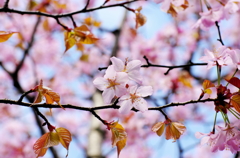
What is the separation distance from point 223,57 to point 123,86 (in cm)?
32

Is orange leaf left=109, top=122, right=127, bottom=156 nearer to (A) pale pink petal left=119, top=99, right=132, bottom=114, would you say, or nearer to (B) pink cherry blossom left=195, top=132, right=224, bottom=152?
(A) pale pink petal left=119, top=99, right=132, bottom=114

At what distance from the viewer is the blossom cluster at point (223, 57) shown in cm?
78

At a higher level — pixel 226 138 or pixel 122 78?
pixel 122 78

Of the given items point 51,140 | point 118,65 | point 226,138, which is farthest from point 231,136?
point 51,140

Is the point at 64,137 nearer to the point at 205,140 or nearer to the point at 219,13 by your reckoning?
the point at 205,140

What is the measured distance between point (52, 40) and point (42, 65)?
29.3 inches

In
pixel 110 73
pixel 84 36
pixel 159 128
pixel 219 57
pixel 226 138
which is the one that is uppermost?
pixel 84 36

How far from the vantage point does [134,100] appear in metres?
0.79

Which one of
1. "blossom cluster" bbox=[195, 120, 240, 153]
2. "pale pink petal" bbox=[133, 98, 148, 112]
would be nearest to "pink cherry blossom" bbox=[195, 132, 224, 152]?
"blossom cluster" bbox=[195, 120, 240, 153]

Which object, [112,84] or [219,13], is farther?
[219,13]

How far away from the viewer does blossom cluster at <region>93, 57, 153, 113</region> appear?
0.76 metres

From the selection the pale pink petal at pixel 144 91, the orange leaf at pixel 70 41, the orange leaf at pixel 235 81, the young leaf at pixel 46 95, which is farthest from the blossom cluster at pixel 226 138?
the orange leaf at pixel 70 41

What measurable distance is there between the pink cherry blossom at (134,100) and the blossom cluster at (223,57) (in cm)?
22

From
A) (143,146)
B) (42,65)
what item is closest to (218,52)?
(143,146)
